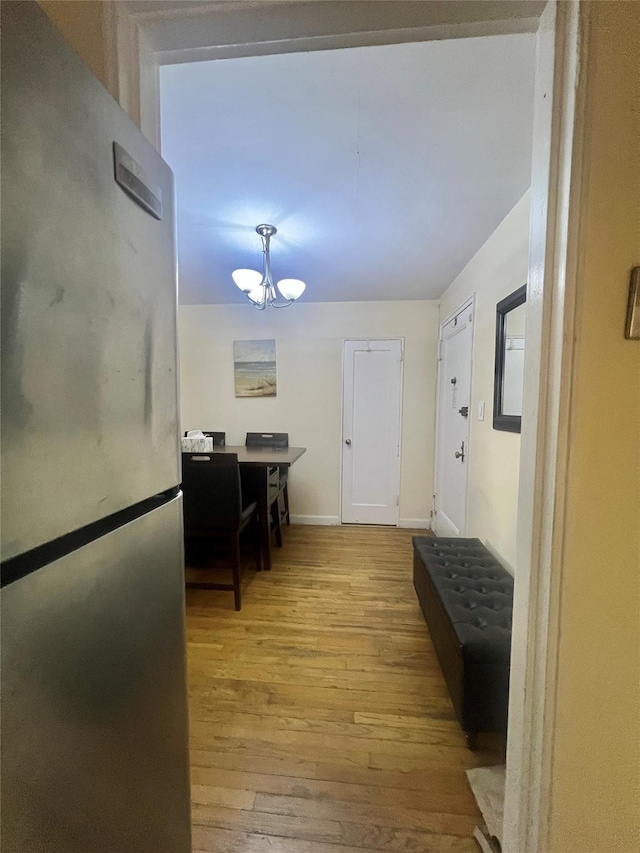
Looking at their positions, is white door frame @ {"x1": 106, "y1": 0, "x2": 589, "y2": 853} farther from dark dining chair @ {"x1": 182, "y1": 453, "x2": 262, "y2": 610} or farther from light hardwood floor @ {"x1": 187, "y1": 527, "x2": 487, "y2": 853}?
dark dining chair @ {"x1": 182, "y1": 453, "x2": 262, "y2": 610}

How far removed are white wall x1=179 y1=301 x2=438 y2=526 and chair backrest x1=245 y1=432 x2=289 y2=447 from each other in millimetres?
99

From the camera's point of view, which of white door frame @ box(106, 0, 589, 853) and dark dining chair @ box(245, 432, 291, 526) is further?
dark dining chair @ box(245, 432, 291, 526)

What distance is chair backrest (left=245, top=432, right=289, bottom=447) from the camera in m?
3.73

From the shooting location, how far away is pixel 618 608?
67 centimetres

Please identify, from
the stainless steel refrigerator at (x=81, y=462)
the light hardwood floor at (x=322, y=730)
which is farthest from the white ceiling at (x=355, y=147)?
the light hardwood floor at (x=322, y=730)

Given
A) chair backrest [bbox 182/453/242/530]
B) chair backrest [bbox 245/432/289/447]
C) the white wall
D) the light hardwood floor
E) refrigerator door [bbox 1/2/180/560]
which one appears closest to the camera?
refrigerator door [bbox 1/2/180/560]

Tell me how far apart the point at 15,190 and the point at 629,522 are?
106 centimetres

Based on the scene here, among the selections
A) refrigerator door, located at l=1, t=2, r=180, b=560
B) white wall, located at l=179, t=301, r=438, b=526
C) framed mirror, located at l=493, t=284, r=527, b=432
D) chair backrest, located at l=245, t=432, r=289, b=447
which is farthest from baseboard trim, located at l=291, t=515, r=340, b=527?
refrigerator door, located at l=1, t=2, r=180, b=560

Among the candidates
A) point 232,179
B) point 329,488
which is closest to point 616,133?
point 232,179

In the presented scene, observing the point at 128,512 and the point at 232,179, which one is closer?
the point at 128,512

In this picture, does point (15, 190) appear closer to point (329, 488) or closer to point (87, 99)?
point (87, 99)

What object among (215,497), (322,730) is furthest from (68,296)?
(215,497)

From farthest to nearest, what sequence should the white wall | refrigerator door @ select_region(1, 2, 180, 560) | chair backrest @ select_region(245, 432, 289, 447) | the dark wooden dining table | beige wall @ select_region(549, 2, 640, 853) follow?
chair backrest @ select_region(245, 432, 289, 447) → the white wall → the dark wooden dining table → beige wall @ select_region(549, 2, 640, 853) → refrigerator door @ select_region(1, 2, 180, 560)

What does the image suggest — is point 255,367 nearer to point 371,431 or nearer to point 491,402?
point 371,431
